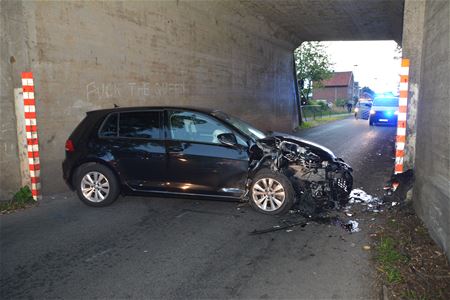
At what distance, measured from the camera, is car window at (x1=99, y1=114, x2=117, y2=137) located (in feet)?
22.1

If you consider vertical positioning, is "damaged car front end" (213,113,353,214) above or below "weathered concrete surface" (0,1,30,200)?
below

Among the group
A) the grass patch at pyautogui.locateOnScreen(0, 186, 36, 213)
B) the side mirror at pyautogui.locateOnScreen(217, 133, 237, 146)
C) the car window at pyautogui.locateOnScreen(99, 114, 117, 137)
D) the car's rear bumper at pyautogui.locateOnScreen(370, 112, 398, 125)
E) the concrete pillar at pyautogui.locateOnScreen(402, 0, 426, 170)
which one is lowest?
the grass patch at pyautogui.locateOnScreen(0, 186, 36, 213)

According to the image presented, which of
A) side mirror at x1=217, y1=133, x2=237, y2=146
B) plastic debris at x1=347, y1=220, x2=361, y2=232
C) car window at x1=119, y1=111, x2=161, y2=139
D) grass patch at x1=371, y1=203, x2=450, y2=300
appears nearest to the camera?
grass patch at x1=371, y1=203, x2=450, y2=300

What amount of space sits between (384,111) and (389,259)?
19.1 meters

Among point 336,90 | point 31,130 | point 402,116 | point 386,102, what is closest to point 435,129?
point 402,116

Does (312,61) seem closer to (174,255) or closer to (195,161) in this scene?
(195,161)

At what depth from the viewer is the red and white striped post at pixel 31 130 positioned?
22.8 feet

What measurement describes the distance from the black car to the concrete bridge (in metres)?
1.14

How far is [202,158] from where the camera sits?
614cm

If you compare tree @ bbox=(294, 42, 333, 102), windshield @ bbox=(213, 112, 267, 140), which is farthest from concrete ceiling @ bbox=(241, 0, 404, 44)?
tree @ bbox=(294, 42, 333, 102)

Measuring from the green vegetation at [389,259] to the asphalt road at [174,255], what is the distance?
163 millimetres

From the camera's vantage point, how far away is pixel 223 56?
1353cm

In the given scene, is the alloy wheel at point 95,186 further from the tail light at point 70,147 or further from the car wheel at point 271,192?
the car wheel at point 271,192

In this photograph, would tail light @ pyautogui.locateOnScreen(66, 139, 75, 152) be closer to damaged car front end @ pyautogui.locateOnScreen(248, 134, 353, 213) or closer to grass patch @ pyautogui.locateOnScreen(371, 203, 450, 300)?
damaged car front end @ pyautogui.locateOnScreen(248, 134, 353, 213)
